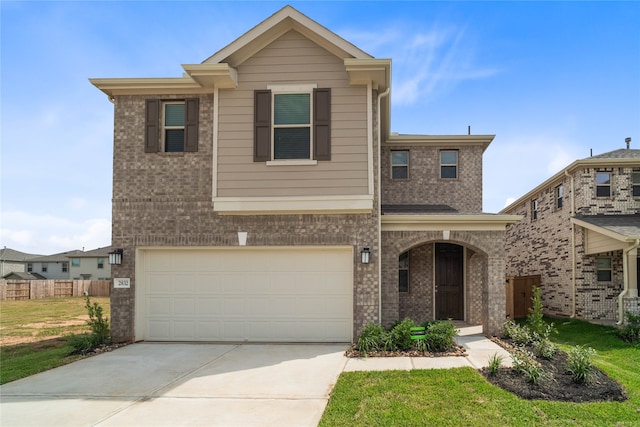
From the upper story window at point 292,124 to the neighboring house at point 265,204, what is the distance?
0.03m

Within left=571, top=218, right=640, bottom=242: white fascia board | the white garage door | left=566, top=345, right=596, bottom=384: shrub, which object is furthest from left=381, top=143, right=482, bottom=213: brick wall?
left=566, top=345, right=596, bottom=384: shrub

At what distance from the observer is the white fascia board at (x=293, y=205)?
32.7 ft

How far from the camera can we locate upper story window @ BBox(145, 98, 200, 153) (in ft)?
34.8

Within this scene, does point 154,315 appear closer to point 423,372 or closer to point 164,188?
point 164,188

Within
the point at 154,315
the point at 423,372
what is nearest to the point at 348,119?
the point at 423,372

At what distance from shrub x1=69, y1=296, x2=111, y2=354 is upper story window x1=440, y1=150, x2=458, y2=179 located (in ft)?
34.1

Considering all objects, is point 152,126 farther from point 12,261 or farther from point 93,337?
point 12,261

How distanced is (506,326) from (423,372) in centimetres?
396

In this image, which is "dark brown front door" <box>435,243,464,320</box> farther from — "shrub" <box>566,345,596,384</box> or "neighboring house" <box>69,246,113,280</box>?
"neighboring house" <box>69,246,113,280</box>

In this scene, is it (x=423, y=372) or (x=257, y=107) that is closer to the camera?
(x=423, y=372)

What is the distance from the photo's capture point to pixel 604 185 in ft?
48.9

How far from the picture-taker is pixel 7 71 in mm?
9617

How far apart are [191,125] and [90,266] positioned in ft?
134

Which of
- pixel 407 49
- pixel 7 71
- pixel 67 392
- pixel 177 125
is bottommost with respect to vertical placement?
pixel 67 392
